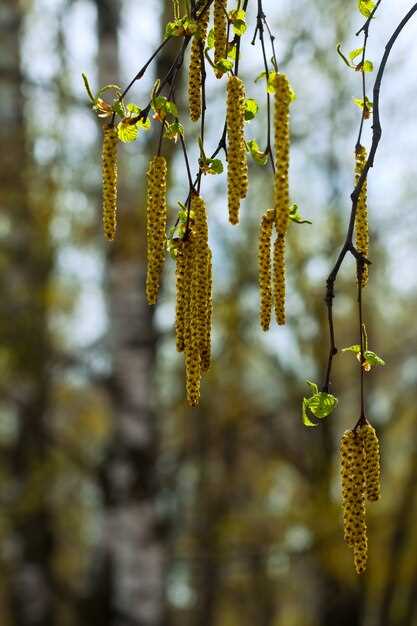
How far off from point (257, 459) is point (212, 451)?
1.88 meters

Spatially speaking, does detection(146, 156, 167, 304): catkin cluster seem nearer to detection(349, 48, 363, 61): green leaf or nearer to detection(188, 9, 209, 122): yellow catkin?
detection(188, 9, 209, 122): yellow catkin

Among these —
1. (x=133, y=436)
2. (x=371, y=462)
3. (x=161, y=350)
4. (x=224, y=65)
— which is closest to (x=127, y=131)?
(x=224, y=65)

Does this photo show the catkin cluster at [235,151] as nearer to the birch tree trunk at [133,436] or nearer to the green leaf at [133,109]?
the green leaf at [133,109]

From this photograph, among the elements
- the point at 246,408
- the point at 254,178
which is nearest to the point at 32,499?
the point at 246,408

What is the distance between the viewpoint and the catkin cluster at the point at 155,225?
1.28 m

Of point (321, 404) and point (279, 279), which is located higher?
point (279, 279)

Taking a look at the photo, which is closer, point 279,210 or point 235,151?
point 279,210

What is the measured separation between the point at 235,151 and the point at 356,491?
480mm

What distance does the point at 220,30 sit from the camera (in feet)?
4.42

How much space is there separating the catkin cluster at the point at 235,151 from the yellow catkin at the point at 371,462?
370mm

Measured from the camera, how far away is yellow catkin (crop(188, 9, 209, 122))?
129 centimetres

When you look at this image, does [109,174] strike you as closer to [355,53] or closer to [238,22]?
[238,22]

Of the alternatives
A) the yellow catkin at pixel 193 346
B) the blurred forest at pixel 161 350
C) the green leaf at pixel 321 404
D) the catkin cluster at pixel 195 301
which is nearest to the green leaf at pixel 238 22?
the catkin cluster at pixel 195 301

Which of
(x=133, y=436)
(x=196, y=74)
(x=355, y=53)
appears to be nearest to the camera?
(x=196, y=74)
